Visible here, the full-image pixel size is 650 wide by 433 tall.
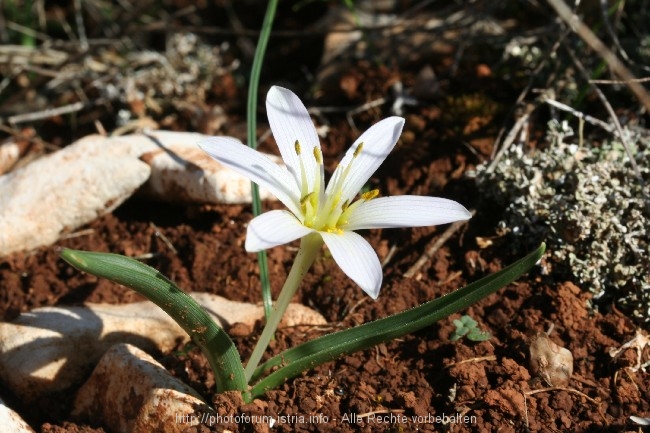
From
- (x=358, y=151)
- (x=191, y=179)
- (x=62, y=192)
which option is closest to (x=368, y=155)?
(x=358, y=151)

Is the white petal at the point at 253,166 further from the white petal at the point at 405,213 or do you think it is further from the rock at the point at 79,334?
the rock at the point at 79,334

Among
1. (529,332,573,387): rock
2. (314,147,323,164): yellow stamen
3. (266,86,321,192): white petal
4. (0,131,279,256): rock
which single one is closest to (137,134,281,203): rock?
(0,131,279,256): rock

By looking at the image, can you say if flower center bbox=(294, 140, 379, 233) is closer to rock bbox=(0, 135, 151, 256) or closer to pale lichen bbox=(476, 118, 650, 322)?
pale lichen bbox=(476, 118, 650, 322)

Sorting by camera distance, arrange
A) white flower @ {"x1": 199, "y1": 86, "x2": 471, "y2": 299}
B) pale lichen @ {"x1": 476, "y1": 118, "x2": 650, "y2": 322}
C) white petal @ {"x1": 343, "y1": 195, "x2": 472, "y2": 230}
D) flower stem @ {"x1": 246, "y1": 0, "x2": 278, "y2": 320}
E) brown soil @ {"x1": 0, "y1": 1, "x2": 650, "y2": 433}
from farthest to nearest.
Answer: pale lichen @ {"x1": 476, "y1": 118, "x2": 650, "y2": 322} → flower stem @ {"x1": 246, "y1": 0, "x2": 278, "y2": 320} → brown soil @ {"x1": 0, "y1": 1, "x2": 650, "y2": 433} → white petal @ {"x1": 343, "y1": 195, "x2": 472, "y2": 230} → white flower @ {"x1": 199, "y1": 86, "x2": 471, "y2": 299}

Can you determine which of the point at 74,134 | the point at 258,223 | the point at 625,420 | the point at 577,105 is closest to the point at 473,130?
the point at 577,105

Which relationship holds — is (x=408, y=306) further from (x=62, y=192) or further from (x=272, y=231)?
(x=62, y=192)

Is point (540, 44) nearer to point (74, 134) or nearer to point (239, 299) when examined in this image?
point (239, 299)
